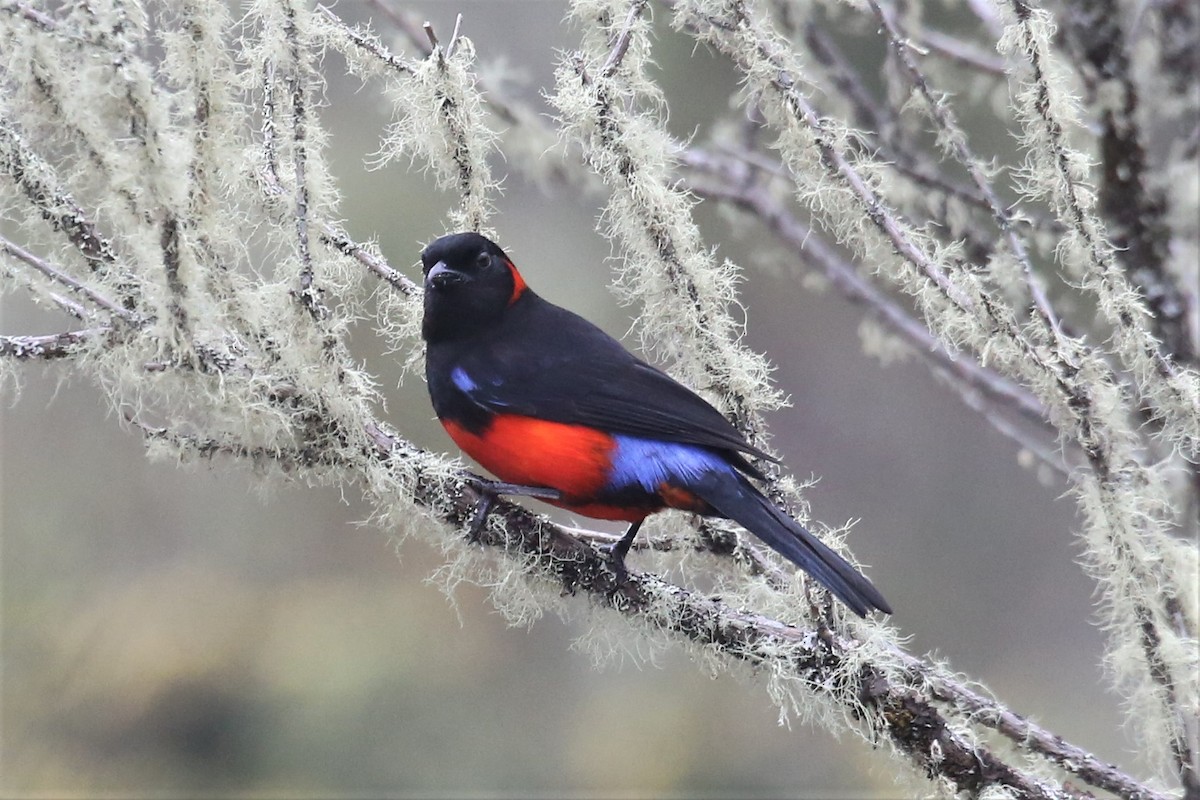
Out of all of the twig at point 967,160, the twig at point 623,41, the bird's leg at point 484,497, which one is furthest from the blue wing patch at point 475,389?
the twig at point 967,160

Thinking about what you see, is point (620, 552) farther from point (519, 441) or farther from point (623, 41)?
point (623, 41)

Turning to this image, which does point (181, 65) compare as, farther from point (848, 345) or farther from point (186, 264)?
point (848, 345)

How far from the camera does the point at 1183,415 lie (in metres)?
2.14

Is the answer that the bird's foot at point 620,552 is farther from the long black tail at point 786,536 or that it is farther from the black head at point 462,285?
the black head at point 462,285

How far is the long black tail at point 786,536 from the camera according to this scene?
2.07 m

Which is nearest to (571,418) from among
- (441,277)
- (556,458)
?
(556,458)

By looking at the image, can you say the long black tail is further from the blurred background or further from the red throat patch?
the blurred background

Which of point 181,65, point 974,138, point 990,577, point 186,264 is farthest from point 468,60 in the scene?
point 990,577

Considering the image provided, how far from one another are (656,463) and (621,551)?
21 centimetres

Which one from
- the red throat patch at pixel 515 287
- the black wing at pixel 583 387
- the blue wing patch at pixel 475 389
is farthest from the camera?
the red throat patch at pixel 515 287

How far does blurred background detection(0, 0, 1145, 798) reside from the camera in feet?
19.5

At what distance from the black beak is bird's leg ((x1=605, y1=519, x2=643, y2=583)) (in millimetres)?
731

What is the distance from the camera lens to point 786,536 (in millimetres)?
2209

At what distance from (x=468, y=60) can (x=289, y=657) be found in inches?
185
